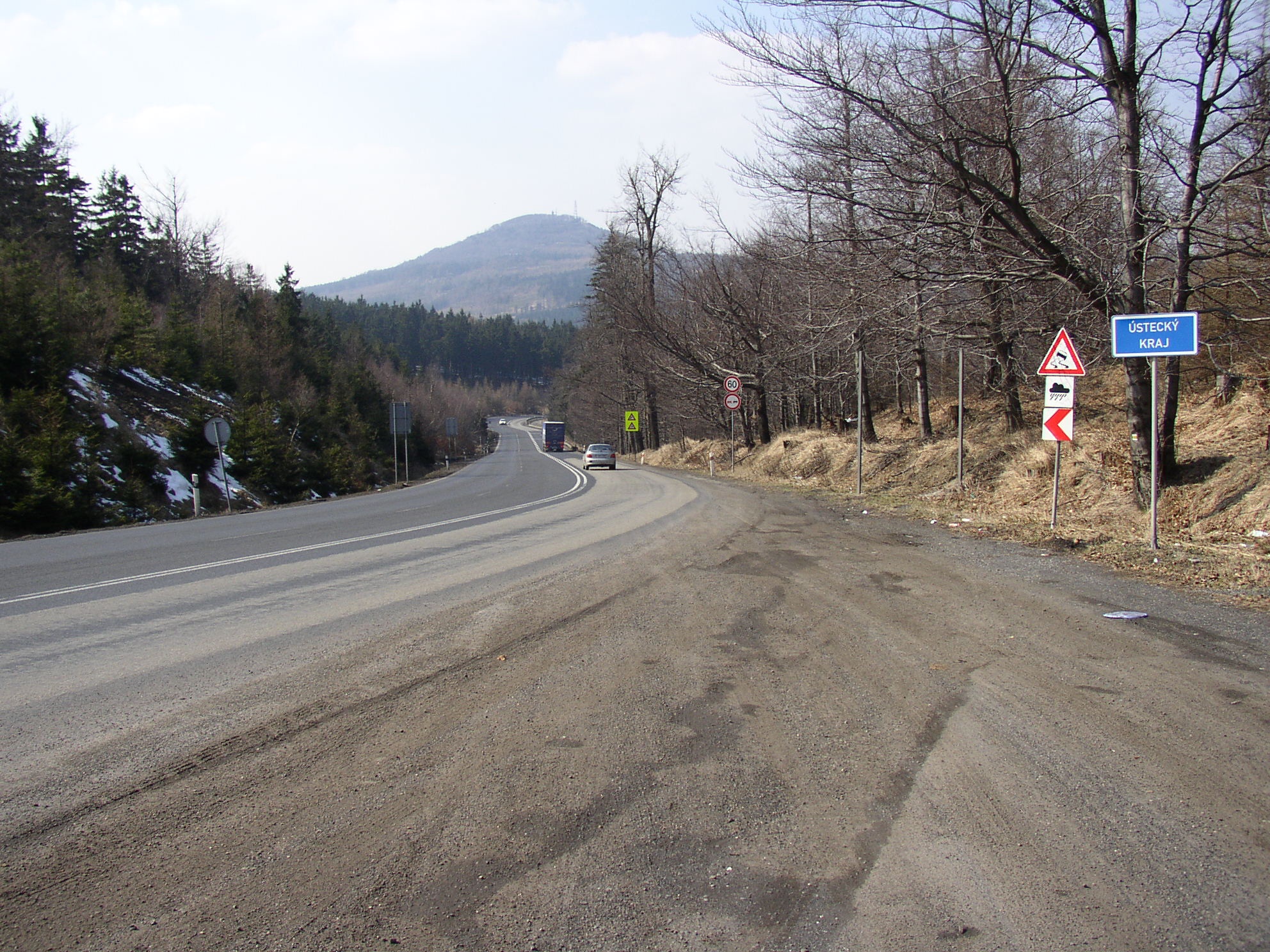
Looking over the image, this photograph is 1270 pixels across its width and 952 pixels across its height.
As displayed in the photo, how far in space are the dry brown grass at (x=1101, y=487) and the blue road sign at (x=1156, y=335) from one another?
2490 millimetres

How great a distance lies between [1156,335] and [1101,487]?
4.47m

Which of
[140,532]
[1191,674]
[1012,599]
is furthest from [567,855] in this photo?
[140,532]

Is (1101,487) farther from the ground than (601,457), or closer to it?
farther from the ground

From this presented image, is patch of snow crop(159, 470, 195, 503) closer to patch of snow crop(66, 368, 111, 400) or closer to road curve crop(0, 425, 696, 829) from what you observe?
patch of snow crop(66, 368, 111, 400)

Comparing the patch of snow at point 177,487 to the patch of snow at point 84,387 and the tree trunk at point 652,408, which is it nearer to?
the patch of snow at point 84,387

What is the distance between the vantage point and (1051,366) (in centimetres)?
1173

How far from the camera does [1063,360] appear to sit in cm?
1168

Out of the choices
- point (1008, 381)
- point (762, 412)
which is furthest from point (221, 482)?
point (1008, 381)

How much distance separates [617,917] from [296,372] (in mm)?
58769

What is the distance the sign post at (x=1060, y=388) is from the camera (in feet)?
38.2

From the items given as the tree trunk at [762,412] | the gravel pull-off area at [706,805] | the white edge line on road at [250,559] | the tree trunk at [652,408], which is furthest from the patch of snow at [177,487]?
the tree trunk at [652,408]

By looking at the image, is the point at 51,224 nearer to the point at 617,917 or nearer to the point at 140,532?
the point at 140,532

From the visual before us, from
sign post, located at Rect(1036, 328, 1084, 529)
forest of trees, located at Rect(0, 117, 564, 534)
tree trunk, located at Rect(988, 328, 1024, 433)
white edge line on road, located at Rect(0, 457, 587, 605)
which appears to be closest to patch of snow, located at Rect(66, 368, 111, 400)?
forest of trees, located at Rect(0, 117, 564, 534)

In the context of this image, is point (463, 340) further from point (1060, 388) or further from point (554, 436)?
A: point (1060, 388)
